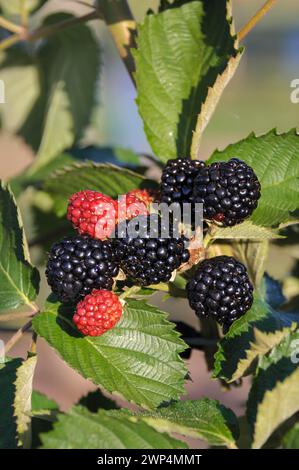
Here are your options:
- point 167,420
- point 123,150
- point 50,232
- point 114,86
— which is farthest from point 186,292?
point 114,86

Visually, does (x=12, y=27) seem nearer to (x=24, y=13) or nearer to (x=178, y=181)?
(x=24, y=13)

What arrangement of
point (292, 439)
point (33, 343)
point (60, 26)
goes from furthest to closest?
point (60, 26) → point (33, 343) → point (292, 439)

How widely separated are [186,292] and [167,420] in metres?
0.21

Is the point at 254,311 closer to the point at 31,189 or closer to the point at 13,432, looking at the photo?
the point at 13,432

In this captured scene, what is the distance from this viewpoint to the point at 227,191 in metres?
0.87

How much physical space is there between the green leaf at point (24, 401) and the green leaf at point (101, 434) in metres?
0.12

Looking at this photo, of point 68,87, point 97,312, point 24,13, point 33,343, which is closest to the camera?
point 97,312

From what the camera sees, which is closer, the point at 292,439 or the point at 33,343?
the point at 292,439

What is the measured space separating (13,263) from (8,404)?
0.72 feet

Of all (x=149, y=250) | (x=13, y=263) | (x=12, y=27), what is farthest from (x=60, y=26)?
(x=149, y=250)

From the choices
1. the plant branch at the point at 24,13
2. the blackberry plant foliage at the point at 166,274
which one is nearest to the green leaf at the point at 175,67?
the blackberry plant foliage at the point at 166,274

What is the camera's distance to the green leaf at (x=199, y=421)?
740mm

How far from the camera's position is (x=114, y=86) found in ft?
23.0

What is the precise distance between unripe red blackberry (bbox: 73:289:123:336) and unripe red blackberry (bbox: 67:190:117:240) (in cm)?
8
